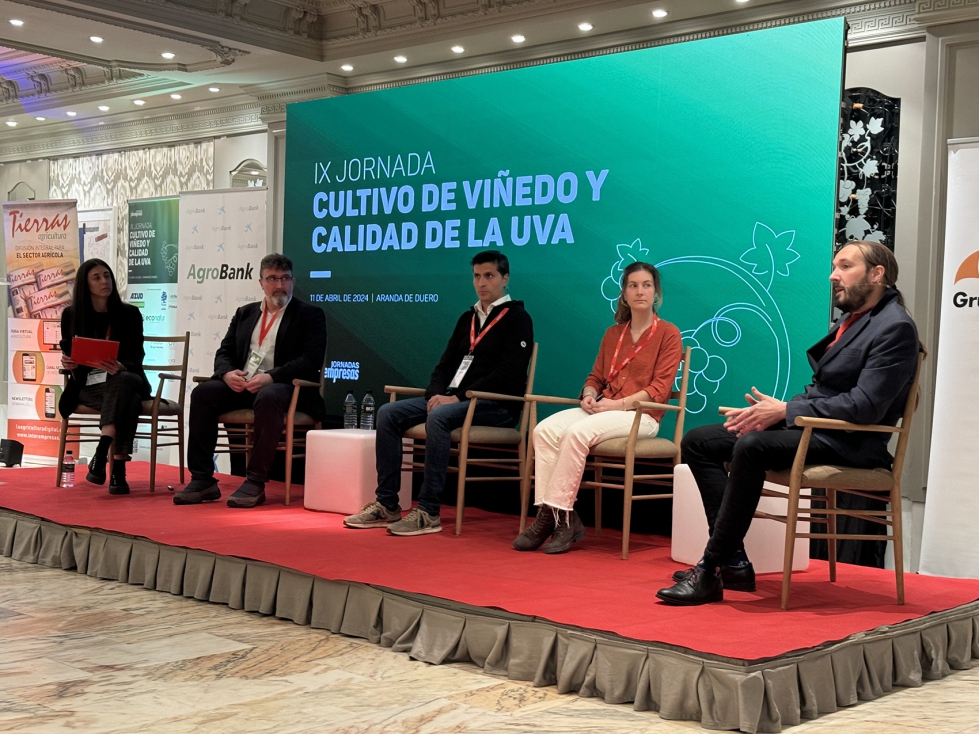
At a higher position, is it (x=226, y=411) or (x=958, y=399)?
(x=958, y=399)

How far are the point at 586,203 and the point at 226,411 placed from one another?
6.71ft

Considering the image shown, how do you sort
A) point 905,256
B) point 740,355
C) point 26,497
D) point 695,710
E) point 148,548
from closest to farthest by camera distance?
point 695,710 < point 148,548 < point 740,355 < point 26,497 < point 905,256

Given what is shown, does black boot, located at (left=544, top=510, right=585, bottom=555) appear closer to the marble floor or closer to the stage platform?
the stage platform

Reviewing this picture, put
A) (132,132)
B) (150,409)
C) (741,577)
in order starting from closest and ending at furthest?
1. (741,577)
2. (150,409)
3. (132,132)

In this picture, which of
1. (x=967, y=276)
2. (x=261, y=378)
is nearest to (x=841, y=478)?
(x=967, y=276)

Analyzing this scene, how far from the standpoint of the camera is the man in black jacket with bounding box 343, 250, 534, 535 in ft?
14.9

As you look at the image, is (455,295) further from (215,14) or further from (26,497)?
(215,14)

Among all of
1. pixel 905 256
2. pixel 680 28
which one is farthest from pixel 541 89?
pixel 905 256

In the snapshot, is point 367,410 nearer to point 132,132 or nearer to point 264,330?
point 264,330

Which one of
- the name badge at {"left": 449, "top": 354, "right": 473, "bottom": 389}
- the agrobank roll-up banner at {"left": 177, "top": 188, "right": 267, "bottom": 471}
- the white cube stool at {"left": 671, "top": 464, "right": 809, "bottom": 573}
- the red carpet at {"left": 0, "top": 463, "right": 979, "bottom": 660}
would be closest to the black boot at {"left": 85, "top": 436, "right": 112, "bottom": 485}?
the red carpet at {"left": 0, "top": 463, "right": 979, "bottom": 660}

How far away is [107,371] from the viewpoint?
555 centimetres

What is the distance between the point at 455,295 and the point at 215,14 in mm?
Answer: 2885

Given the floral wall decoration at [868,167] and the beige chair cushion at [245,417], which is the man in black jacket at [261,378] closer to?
the beige chair cushion at [245,417]

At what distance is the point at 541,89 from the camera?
5500mm
